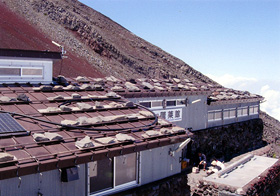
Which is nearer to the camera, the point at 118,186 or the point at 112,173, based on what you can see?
the point at 112,173

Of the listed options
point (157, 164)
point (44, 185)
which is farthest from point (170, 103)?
point (44, 185)

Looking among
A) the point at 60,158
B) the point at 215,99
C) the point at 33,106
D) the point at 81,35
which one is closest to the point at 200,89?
the point at 215,99

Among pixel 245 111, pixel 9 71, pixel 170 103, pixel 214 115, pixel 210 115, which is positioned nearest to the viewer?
pixel 9 71

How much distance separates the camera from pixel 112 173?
8.30m

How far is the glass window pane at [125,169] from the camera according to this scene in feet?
27.8

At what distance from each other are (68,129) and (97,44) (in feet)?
173

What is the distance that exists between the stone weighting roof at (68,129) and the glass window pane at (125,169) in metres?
0.74

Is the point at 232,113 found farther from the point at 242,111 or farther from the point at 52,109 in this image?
the point at 52,109

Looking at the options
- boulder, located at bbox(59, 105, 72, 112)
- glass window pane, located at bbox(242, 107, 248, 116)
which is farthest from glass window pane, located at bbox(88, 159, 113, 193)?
glass window pane, located at bbox(242, 107, 248, 116)

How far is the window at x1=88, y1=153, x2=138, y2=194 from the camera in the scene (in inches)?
309

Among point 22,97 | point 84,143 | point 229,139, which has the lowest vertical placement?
point 229,139

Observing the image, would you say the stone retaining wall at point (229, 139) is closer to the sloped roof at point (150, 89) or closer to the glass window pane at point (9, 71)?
the sloped roof at point (150, 89)

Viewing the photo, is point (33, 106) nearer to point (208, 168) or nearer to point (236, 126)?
point (208, 168)

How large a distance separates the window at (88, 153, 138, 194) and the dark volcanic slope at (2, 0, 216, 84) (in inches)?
1651
